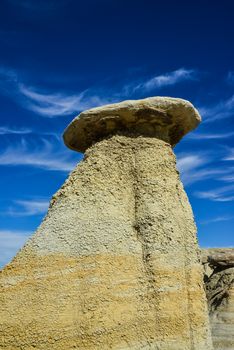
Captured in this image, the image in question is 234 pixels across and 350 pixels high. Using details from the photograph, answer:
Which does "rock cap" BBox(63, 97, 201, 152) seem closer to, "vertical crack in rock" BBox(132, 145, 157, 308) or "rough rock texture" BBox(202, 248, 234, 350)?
"vertical crack in rock" BBox(132, 145, 157, 308)

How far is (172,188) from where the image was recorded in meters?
6.71

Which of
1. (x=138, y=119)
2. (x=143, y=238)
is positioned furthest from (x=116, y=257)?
(x=138, y=119)

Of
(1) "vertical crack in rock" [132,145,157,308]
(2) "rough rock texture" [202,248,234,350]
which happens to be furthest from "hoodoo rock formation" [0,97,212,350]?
(2) "rough rock texture" [202,248,234,350]

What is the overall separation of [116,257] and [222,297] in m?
7.67

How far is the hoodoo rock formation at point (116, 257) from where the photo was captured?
224 inches

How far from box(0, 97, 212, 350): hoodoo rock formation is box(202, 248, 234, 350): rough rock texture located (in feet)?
21.5

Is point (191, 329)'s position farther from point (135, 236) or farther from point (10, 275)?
point (10, 275)

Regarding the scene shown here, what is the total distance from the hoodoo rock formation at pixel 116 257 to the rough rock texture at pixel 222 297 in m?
6.55

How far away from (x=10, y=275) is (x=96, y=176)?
1734 millimetres

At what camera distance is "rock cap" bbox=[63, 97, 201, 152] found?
22.3ft

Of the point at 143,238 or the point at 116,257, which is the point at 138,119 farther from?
the point at 116,257

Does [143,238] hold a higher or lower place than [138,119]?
lower

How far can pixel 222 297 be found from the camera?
12.8 metres

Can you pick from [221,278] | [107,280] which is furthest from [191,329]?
[221,278]
